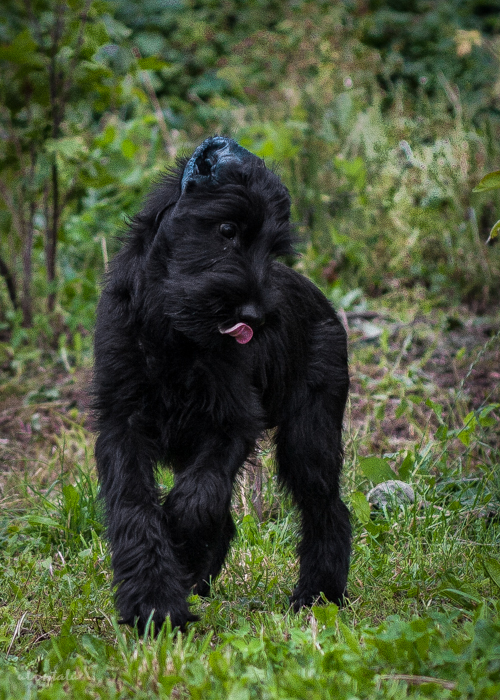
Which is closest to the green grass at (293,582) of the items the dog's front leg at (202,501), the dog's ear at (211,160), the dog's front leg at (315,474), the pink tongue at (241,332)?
the dog's front leg at (315,474)

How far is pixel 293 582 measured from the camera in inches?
135

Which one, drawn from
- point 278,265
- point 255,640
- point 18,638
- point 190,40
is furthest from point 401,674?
point 190,40

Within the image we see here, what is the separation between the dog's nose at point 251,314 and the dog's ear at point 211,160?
0.40m

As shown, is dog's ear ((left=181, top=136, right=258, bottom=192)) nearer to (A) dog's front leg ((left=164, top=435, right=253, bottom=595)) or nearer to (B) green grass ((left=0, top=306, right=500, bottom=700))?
(A) dog's front leg ((left=164, top=435, right=253, bottom=595))

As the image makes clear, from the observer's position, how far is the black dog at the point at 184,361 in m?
2.57

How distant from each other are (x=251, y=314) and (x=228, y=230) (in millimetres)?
269

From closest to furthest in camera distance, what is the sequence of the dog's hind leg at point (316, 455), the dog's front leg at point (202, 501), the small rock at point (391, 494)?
the dog's front leg at point (202, 501)
the dog's hind leg at point (316, 455)
the small rock at point (391, 494)

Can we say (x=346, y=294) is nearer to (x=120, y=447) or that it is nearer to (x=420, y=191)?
(x=420, y=191)

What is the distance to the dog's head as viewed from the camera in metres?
2.55

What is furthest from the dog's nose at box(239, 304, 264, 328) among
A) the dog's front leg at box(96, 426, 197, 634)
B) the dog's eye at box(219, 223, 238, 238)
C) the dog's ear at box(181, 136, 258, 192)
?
the dog's front leg at box(96, 426, 197, 634)

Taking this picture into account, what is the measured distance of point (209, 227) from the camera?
2.63 meters

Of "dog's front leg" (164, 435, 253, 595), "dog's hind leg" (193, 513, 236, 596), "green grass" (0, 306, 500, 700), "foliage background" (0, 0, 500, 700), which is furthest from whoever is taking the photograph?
"dog's hind leg" (193, 513, 236, 596)

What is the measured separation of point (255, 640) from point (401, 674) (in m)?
0.41

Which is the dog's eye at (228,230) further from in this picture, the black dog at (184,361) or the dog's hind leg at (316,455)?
the dog's hind leg at (316,455)
